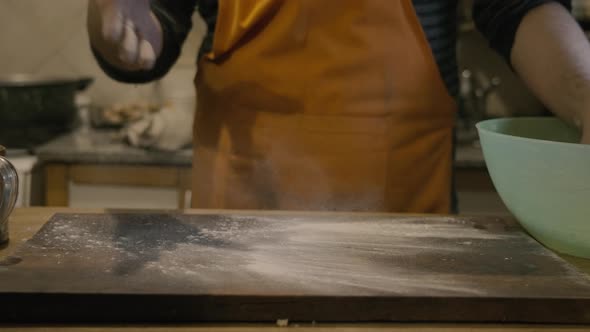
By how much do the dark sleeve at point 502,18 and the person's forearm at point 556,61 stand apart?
11 mm

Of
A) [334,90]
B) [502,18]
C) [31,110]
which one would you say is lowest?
[31,110]

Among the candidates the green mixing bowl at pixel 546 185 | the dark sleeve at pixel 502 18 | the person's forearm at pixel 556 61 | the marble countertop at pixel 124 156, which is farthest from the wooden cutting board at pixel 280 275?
the marble countertop at pixel 124 156

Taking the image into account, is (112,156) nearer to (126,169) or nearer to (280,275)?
(126,169)

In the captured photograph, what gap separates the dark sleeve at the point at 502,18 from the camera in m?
0.93

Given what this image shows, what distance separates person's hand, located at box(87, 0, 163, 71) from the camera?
0.76m

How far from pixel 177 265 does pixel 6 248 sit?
21 centimetres

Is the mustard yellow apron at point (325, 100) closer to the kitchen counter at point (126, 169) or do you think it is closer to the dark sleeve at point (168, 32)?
the dark sleeve at point (168, 32)

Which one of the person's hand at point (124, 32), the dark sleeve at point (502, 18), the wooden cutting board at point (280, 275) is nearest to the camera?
the wooden cutting board at point (280, 275)

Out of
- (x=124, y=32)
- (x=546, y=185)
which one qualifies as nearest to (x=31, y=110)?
(x=124, y=32)

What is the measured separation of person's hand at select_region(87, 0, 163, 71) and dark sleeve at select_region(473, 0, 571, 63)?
51cm

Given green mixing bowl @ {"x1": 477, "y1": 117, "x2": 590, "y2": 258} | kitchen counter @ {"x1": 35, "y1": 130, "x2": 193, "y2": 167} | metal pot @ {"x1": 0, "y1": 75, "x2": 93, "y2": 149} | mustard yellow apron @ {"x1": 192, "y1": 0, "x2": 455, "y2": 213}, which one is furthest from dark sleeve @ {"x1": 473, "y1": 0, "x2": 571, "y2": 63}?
metal pot @ {"x1": 0, "y1": 75, "x2": 93, "y2": 149}

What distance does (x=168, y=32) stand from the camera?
102 centimetres

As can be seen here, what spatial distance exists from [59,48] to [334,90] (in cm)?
144

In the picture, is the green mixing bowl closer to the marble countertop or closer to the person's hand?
the person's hand
